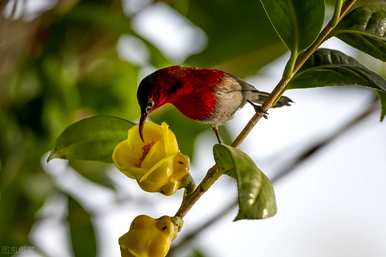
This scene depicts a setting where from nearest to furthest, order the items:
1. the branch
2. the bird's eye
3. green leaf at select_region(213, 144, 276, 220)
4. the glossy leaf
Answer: green leaf at select_region(213, 144, 276, 220) < the bird's eye < the branch < the glossy leaf

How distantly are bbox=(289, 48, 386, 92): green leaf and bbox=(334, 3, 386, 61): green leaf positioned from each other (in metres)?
0.02

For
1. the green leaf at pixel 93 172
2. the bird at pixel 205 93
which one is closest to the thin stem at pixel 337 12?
the bird at pixel 205 93

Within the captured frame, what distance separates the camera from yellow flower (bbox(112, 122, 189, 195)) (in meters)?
0.94

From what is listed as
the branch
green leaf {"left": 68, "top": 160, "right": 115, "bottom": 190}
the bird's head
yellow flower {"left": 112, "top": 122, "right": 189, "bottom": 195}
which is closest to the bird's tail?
the bird's head

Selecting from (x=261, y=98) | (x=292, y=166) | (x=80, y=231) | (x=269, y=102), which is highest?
(x=269, y=102)

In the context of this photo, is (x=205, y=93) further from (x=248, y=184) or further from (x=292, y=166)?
(x=292, y=166)

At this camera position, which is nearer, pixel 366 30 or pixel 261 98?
pixel 366 30

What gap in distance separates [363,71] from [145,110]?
28 cm

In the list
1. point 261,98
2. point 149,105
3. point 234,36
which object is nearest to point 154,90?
point 149,105

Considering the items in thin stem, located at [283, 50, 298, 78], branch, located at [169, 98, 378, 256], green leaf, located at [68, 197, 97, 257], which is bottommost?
green leaf, located at [68, 197, 97, 257]

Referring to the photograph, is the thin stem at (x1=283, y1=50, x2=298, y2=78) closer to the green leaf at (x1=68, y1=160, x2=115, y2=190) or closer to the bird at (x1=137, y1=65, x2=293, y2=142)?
the bird at (x1=137, y1=65, x2=293, y2=142)

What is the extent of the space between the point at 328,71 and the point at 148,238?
0.32 meters

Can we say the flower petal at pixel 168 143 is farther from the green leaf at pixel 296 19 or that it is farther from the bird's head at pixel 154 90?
the green leaf at pixel 296 19

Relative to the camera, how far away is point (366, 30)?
3.21 ft
